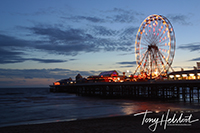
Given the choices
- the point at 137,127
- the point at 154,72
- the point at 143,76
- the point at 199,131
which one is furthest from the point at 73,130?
the point at 143,76

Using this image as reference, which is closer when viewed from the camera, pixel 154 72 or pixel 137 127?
pixel 137 127

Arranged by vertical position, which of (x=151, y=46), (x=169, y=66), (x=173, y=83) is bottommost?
(x=173, y=83)

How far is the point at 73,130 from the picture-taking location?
16.4 metres

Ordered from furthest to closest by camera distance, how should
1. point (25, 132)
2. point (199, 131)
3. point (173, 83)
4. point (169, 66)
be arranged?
point (169, 66) < point (173, 83) < point (25, 132) < point (199, 131)

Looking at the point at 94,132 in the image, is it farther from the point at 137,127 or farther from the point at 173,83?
the point at 173,83

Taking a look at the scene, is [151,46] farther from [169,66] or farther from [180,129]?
[180,129]

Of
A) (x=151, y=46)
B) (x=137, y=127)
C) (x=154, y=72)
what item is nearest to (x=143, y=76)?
(x=154, y=72)

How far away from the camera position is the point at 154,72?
55.0m

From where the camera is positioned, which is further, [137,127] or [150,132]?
[137,127]

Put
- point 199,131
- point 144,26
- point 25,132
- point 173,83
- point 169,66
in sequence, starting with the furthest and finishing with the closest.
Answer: point 144,26
point 169,66
point 173,83
point 25,132
point 199,131

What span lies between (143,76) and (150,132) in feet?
150

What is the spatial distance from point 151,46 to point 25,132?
44.0 metres

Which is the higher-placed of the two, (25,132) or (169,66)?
(169,66)

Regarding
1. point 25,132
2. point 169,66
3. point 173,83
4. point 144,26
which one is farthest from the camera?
point 144,26
